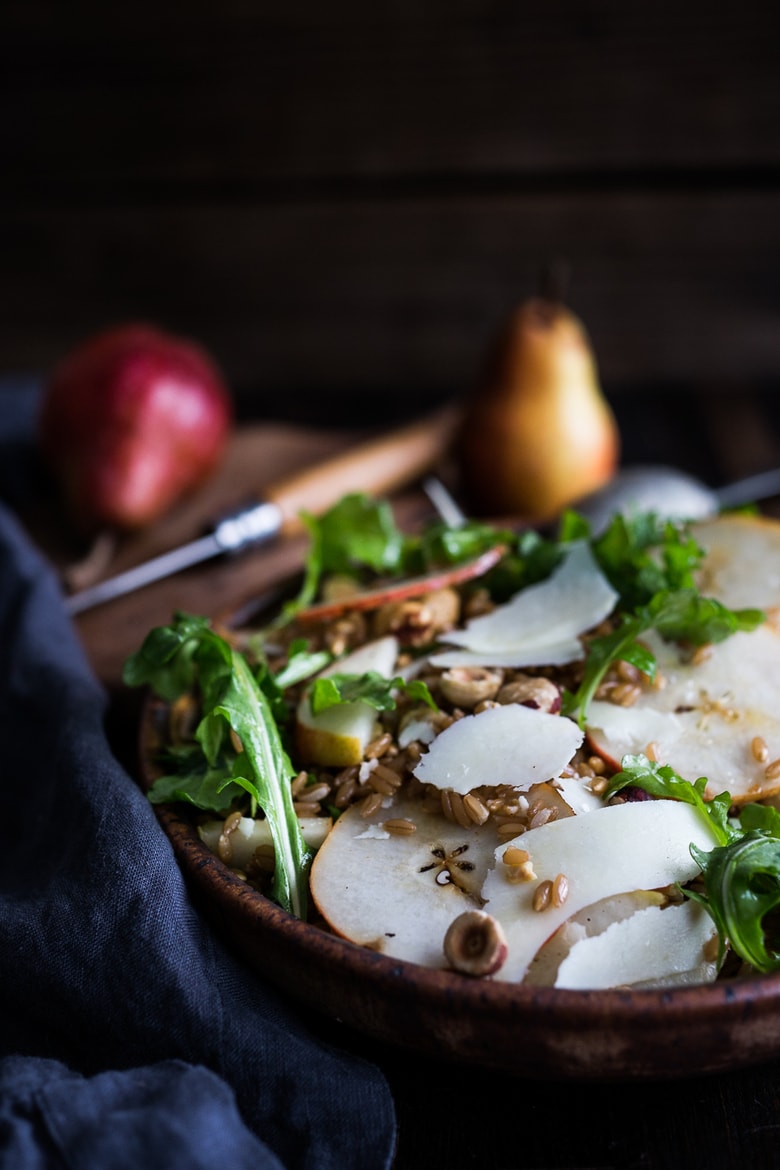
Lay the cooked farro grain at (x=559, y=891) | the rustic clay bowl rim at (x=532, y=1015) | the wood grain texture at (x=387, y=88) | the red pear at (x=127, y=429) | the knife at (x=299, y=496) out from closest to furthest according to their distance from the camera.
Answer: the rustic clay bowl rim at (x=532, y=1015)
the cooked farro grain at (x=559, y=891)
the knife at (x=299, y=496)
the red pear at (x=127, y=429)
the wood grain texture at (x=387, y=88)

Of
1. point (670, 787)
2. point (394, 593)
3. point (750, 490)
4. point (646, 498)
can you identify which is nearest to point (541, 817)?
point (670, 787)

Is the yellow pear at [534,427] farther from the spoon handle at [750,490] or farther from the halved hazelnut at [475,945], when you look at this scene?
the halved hazelnut at [475,945]

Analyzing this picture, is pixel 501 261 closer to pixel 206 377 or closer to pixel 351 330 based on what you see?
pixel 351 330

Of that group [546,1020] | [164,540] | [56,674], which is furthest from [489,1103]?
[164,540]

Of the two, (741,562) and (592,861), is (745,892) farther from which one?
(741,562)

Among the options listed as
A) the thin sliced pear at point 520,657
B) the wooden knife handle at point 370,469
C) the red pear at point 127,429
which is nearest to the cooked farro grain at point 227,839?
the thin sliced pear at point 520,657

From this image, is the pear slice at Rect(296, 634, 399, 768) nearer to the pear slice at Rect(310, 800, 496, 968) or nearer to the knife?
the pear slice at Rect(310, 800, 496, 968)
